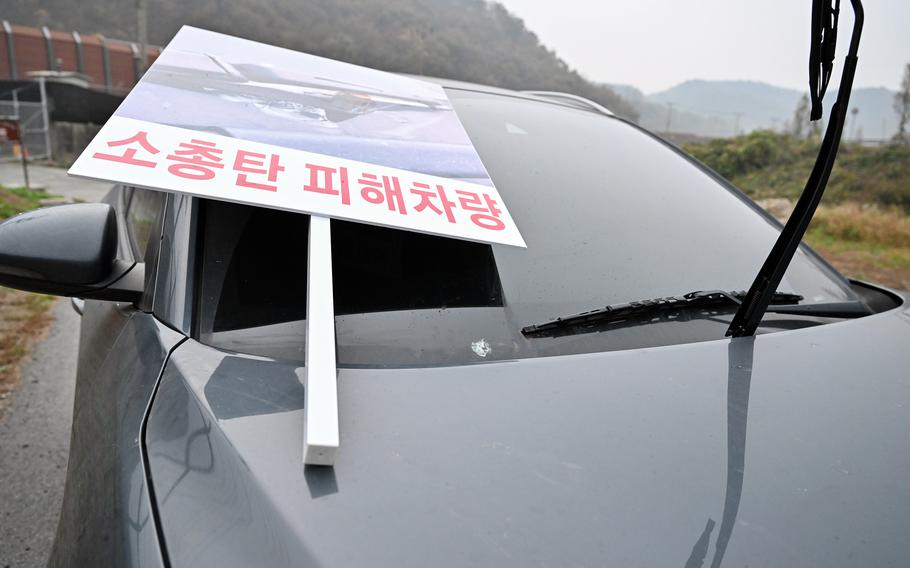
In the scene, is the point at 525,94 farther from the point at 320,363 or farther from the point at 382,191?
the point at 320,363

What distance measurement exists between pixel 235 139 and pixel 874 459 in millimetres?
1117

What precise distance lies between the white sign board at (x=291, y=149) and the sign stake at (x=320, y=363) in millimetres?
70

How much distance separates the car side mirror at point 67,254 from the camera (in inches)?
48.6

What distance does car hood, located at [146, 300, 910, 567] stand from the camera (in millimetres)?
723

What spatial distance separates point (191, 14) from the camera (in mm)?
40812

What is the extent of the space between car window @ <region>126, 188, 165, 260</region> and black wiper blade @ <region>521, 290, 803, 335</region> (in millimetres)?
935

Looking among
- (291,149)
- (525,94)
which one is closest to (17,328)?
(525,94)

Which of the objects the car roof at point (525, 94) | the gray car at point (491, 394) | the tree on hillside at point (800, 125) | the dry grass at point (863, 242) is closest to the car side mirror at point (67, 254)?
the gray car at point (491, 394)

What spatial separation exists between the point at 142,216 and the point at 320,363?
4.81 ft

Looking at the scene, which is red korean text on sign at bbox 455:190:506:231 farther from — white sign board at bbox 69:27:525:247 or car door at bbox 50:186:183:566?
car door at bbox 50:186:183:566

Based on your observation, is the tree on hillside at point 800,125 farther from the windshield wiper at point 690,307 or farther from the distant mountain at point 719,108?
the windshield wiper at point 690,307

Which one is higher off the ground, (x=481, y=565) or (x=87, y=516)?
(x=481, y=565)

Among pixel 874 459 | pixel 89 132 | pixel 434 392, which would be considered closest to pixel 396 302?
pixel 434 392

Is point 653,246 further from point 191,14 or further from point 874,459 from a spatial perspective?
point 191,14
